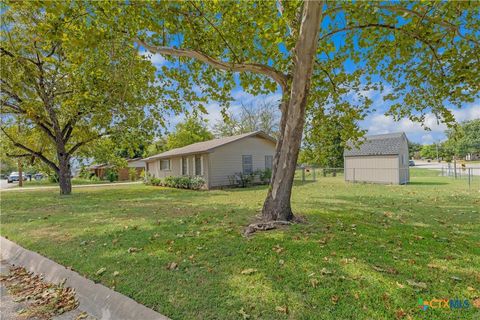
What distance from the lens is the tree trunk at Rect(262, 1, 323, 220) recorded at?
5.07m

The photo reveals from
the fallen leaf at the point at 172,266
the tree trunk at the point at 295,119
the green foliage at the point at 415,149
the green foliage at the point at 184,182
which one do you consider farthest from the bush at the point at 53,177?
the green foliage at the point at 415,149

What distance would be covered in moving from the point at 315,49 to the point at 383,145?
14599mm

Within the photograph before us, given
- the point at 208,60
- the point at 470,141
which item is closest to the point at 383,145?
the point at 208,60

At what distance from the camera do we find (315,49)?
522 centimetres

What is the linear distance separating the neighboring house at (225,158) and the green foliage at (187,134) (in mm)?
12773

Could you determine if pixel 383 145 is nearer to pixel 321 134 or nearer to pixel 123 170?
pixel 321 134

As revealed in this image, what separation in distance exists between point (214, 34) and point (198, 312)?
6.03 m

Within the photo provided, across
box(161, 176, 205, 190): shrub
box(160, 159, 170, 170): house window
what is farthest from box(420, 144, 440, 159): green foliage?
box(161, 176, 205, 190): shrub

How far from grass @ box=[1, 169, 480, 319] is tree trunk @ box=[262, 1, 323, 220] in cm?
70

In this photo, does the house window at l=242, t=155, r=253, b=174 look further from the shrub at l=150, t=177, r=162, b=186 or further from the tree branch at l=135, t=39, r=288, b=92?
the tree branch at l=135, t=39, r=288, b=92

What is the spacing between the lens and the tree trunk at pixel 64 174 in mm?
14829

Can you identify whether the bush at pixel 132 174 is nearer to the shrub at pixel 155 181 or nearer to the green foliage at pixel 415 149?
the shrub at pixel 155 181

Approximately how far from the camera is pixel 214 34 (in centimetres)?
643

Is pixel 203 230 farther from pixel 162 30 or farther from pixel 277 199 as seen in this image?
pixel 162 30
